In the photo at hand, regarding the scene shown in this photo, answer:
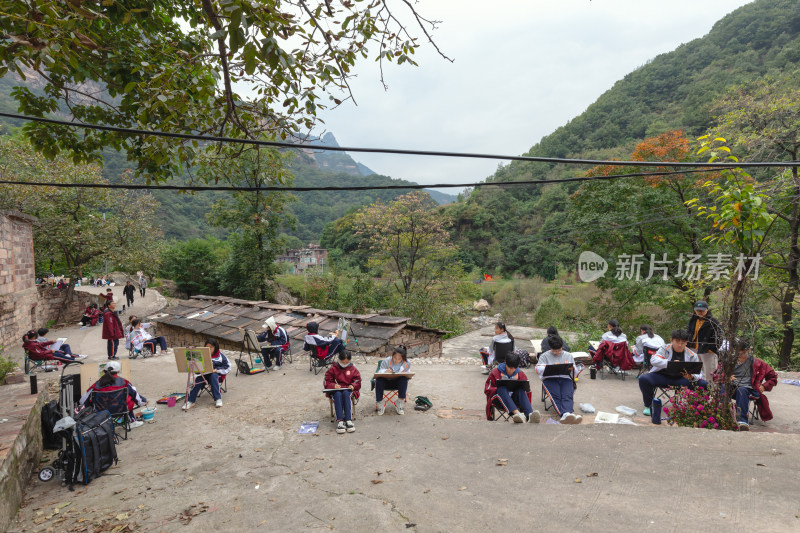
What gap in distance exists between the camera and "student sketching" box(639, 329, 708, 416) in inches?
238

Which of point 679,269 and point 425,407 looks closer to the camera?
point 425,407

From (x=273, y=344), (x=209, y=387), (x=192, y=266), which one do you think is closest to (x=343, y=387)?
(x=209, y=387)

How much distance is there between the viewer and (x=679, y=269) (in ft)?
50.4

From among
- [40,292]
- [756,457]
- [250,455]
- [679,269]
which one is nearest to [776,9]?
[679,269]

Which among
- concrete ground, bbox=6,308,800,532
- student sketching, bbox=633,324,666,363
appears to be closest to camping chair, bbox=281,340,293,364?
concrete ground, bbox=6,308,800,532

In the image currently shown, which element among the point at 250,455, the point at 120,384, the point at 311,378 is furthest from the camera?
the point at 311,378

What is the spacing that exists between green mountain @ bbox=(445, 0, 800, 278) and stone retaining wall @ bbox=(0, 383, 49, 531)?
103 ft

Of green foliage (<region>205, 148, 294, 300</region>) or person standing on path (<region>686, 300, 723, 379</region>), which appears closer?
person standing on path (<region>686, 300, 723, 379</region>)

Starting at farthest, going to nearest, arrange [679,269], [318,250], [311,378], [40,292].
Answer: [318,250], [40,292], [679,269], [311,378]

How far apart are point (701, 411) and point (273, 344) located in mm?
8490

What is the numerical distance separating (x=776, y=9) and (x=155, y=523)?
5515cm

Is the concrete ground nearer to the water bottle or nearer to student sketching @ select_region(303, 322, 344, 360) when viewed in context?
the water bottle

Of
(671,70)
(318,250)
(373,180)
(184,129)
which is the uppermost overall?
(671,70)

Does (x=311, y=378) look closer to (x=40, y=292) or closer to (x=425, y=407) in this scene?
(x=425, y=407)
